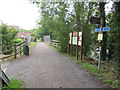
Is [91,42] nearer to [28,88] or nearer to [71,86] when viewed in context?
[71,86]

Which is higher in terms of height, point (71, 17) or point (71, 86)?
point (71, 17)

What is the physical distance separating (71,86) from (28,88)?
1.34 metres

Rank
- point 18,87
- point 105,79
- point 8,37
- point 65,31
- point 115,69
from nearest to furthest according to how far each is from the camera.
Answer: point 18,87
point 105,79
point 115,69
point 65,31
point 8,37

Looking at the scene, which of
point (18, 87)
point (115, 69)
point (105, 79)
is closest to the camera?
point (18, 87)

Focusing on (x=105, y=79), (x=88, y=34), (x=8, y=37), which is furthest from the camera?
(x=8, y=37)

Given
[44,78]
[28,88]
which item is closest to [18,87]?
[28,88]

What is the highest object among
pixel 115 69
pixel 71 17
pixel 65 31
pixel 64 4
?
pixel 64 4

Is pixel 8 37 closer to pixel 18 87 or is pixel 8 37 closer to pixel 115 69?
pixel 18 87

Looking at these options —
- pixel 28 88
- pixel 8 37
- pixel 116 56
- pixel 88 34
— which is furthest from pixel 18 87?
pixel 8 37

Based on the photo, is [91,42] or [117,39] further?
[91,42]

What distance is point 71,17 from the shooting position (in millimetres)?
8961

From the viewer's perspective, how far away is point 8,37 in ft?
34.5

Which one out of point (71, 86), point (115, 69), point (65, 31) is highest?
point (65, 31)

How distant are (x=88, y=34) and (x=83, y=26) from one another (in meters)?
0.78
